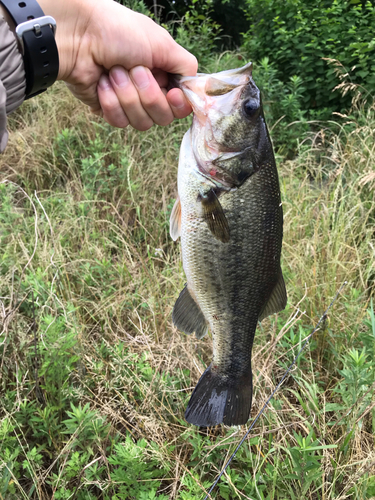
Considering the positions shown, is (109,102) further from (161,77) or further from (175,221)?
(175,221)

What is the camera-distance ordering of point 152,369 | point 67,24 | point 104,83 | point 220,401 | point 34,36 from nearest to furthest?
1. point 34,36
2. point 220,401
3. point 67,24
4. point 104,83
5. point 152,369

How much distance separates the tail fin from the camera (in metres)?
1.43

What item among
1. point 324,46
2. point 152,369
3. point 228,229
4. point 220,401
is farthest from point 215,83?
point 324,46

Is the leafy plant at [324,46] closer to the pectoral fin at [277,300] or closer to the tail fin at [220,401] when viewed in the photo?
the pectoral fin at [277,300]

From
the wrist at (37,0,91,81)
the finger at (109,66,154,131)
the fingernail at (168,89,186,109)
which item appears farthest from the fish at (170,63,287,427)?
the wrist at (37,0,91,81)

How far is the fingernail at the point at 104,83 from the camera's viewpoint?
66.9 inches

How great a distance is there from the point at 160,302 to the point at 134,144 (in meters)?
2.47

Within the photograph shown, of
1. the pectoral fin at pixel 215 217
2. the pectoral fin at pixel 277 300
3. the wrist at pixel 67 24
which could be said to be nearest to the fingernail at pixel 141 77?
the wrist at pixel 67 24

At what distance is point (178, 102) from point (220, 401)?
1232 millimetres

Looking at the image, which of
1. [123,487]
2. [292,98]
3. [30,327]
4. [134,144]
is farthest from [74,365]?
[292,98]

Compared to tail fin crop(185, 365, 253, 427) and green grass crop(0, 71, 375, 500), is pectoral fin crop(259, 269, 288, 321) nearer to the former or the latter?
tail fin crop(185, 365, 253, 427)

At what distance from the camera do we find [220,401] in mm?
1483

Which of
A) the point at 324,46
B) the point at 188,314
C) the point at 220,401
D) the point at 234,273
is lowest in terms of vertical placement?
the point at 324,46

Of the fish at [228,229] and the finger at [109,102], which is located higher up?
the finger at [109,102]
